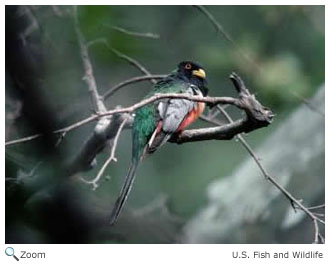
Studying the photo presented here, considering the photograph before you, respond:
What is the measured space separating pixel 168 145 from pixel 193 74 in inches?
25.6

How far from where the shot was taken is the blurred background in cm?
340

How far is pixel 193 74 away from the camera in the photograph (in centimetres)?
358

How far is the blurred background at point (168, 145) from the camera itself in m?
3.40

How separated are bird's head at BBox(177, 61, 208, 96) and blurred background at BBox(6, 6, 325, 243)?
114mm

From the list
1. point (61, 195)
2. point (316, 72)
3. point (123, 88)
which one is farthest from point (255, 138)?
point (61, 195)

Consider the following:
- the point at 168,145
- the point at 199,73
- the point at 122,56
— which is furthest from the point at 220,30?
the point at 168,145

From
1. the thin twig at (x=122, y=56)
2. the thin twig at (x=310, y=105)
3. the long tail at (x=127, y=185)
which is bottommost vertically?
the long tail at (x=127, y=185)

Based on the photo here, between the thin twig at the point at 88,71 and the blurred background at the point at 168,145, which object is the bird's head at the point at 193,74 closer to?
the blurred background at the point at 168,145

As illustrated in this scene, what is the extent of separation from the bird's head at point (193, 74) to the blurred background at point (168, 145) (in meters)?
0.11

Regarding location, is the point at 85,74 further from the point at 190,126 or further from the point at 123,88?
the point at 190,126

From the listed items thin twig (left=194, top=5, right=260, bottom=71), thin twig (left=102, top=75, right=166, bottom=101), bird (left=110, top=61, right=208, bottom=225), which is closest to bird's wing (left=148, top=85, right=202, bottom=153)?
bird (left=110, top=61, right=208, bottom=225)

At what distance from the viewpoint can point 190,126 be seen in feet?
11.9
